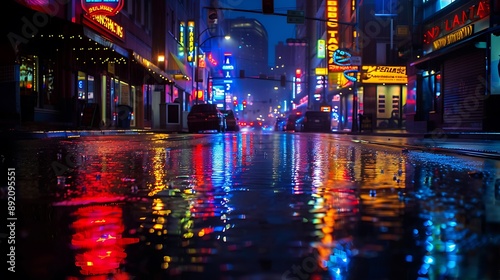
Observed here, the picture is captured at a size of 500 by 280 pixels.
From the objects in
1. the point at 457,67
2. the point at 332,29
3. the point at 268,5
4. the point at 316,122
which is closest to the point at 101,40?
the point at 268,5

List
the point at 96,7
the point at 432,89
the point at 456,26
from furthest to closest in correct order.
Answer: the point at 432,89 < the point at 456,26 < the point at 96,7

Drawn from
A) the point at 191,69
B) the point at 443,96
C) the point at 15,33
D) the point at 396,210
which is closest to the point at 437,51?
the point at 443,96

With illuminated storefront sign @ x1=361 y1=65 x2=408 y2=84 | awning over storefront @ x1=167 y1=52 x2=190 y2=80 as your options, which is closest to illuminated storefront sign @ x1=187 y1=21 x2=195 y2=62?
awning over storefront @ x1=167 y1=52 x2=190 y2=80

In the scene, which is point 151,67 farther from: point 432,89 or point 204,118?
point 432,89

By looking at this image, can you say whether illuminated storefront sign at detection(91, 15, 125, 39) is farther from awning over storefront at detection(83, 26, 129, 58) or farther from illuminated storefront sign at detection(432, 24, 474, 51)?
illuminated storefront sign at detection(432, 24, 474, 51)

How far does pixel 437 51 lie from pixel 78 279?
2497 centimetres

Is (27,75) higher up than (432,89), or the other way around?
(432,89)

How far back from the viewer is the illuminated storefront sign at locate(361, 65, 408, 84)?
39.4 meters

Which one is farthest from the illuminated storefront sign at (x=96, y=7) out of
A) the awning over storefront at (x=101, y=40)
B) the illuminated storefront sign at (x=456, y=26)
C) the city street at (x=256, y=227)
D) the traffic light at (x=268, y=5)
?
the city street at (x=256, y=227)

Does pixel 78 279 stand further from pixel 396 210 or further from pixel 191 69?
pixel 191 69

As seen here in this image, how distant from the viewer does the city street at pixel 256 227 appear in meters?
1.93

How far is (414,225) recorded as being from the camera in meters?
2.66

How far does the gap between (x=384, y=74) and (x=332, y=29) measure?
38.1 ft

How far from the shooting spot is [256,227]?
2635 mm
